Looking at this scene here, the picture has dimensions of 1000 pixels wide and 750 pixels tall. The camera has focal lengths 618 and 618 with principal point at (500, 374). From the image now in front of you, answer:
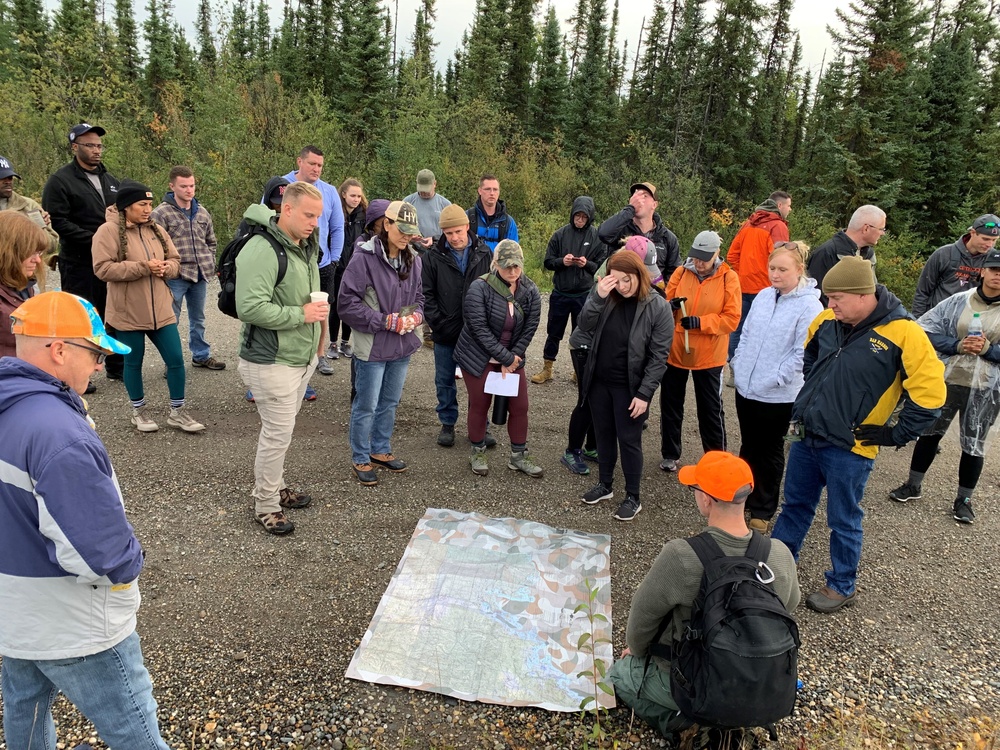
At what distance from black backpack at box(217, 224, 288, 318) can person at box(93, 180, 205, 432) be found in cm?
138

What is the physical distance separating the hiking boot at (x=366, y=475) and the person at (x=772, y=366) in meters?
2.84

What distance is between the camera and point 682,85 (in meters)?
27.2

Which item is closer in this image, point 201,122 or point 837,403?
point 837,403

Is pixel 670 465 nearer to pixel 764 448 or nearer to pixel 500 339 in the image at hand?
pixel 764 448

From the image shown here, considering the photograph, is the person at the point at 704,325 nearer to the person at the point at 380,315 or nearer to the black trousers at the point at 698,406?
the black trousers at the point at 698,406

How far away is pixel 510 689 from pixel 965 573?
135 inches

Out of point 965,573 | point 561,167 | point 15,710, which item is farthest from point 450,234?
point 561,167

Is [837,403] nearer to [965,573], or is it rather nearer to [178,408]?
[965,573]

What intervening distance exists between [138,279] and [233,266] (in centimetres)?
151

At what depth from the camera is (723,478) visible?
2482 mm

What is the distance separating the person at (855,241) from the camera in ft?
17.8

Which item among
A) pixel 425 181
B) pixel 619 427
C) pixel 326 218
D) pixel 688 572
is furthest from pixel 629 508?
pixel 425 181

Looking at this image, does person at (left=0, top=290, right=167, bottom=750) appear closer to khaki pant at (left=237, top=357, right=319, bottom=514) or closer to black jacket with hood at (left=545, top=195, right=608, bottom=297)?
khaki pant at (left=237, top=357, right=319, bottom=514)

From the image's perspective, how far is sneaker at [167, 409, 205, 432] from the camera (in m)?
5.39
